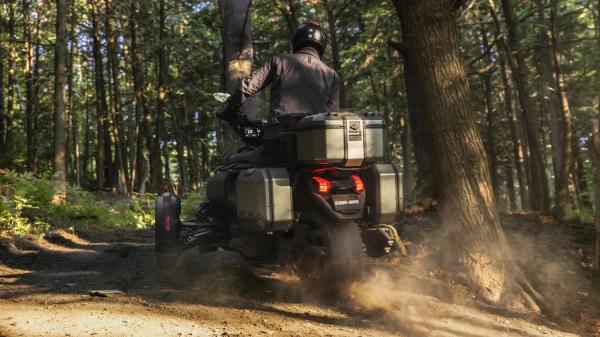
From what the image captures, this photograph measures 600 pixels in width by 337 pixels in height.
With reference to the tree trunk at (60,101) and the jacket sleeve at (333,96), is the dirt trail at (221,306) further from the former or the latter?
the tree trunk at (60,101)

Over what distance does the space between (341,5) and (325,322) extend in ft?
53.8

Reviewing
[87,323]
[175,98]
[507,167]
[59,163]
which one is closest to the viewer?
[87,323]

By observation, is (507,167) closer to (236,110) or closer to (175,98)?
(175,98)

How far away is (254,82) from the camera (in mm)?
4590

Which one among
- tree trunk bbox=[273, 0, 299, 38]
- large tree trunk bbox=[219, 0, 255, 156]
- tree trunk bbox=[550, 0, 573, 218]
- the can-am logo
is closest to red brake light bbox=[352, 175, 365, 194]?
the can-am logo

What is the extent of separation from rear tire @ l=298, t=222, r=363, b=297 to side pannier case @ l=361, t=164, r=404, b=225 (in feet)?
0.78

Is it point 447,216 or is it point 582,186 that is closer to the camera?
point 447,216

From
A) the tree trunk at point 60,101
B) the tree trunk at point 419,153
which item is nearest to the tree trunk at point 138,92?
the tree trunk at point 60,101

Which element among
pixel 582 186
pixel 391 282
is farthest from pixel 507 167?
pixel 391 282

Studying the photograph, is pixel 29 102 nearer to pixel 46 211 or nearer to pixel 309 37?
pixel 46 211

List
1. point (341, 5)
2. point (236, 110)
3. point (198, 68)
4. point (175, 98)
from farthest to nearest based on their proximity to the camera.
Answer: point (175, 98), point (198, 68), point (341, 5), point (236, 110)

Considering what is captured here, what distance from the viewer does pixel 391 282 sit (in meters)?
4.93

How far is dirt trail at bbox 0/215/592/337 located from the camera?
10.8ft

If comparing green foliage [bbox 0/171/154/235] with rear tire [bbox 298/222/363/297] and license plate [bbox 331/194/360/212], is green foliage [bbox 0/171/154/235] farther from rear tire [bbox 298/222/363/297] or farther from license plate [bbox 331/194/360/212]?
license plate [bbox 331/194/360/212]
